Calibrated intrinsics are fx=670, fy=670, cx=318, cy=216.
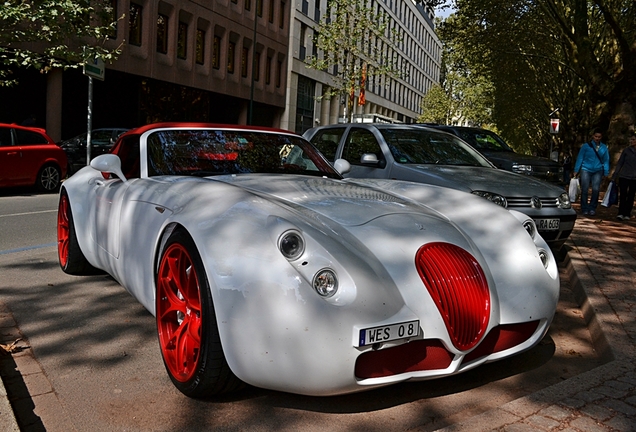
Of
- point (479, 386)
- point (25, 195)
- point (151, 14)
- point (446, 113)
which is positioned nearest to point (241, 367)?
point (479, 386)

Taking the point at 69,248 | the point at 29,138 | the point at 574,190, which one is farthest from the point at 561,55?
the point at 69,248

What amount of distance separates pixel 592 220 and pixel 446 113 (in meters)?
59.8

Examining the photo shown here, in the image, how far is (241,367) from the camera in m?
2.88

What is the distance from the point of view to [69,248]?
5566 mm

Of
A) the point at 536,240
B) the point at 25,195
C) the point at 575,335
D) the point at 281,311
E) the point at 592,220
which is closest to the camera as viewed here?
the point at 281,311

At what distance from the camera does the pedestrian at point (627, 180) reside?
12.4 meters

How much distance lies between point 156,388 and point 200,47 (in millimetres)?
32047

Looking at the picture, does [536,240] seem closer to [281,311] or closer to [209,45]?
[281,311]

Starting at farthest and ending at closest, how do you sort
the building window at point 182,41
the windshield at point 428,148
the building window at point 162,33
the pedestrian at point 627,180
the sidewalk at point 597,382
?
1. the building window at point 182,41
2. the building window at point 162,33
3. the pedestrian at point 627,180
4. the windshield at point 428,148
5. the sidewalk at point 597,382

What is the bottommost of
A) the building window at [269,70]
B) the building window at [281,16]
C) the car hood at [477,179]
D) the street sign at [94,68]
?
the car hood at [477,179]

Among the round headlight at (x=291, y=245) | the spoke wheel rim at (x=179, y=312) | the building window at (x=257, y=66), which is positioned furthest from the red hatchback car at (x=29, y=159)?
the building window at (x=257, y=66)

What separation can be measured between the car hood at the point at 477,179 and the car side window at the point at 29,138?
30.9ft

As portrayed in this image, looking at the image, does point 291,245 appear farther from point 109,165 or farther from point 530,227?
point 109,165

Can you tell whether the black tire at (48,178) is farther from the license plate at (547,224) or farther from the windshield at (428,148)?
the license plate at (547,224)
